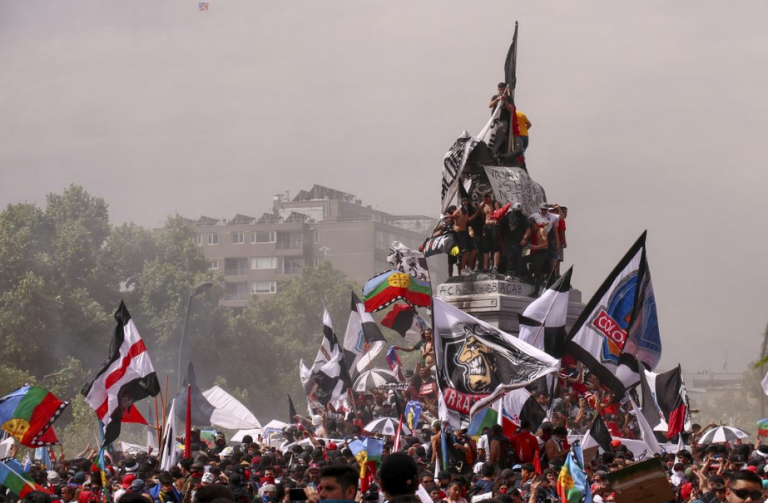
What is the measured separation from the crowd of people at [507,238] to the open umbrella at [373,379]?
392 cm

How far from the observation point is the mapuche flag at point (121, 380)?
20.8m

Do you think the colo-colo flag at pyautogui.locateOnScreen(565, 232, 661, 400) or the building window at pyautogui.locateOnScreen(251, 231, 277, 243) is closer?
the colo-colo flag at pyautogui.locateOnScreen(565, 232, 661, 400)

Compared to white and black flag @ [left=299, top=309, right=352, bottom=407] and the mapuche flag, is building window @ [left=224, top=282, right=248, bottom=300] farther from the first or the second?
the mapuche flag

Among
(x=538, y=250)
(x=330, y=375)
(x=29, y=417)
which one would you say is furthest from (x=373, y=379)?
(x=29, y=417)

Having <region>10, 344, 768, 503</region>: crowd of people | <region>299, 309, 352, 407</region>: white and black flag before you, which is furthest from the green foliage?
<region>10, 344, 768, 503</region>: crowd of people

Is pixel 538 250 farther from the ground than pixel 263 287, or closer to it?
closer to it

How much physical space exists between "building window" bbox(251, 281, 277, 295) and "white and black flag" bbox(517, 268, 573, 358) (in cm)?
11447

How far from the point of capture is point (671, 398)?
24.9 metres

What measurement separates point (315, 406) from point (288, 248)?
106513mm

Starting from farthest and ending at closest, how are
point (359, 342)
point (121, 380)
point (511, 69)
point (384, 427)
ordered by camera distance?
point (359, 342)
point (511, 69)
point (384, 427)
point (121, 380)

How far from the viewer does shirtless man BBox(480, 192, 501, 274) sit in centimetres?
2970

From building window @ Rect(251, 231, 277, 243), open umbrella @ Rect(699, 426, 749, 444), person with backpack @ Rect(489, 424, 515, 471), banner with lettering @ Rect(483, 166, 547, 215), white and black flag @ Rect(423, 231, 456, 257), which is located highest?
building window @ Rect(251, 231, 277, 243)

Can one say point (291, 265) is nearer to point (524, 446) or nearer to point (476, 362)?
point (476, 362)

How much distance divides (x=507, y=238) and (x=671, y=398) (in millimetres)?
6347
